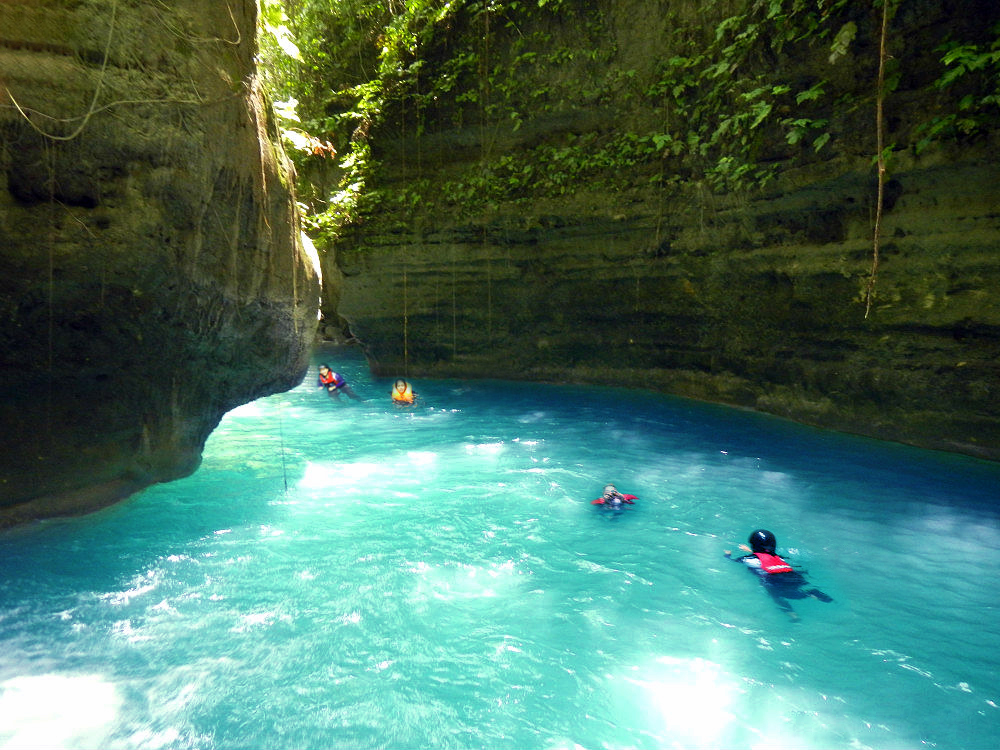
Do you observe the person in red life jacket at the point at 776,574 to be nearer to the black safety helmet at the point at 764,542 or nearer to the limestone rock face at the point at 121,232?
the black safety helmet at the point at 764,542

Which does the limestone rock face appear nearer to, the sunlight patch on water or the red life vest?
the sunlight patch on water

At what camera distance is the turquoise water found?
384cm

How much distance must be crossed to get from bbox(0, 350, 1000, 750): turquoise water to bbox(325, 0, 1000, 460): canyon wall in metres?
2.00

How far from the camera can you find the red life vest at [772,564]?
5359 mm

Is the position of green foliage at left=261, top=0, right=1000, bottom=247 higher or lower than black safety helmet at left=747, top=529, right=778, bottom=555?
higher

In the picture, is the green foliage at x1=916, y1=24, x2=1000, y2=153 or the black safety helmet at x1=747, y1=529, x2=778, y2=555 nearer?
the black safety helmet at x1=747, y1=529, x2=778, y2=555

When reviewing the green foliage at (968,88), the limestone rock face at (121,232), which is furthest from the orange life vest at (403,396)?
the green foliage at (968,88)

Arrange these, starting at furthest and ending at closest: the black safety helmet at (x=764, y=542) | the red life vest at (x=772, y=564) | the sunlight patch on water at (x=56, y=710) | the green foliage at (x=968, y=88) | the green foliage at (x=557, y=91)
Answer: 1. the green foliage at (x=557, y=91)
2. the green foliage at (x=968, y=88)
3. the black safety helmet at (x=764, y=542)
4. the red life vest at (x=772, y=564)
5. the sunlight patch on water at (x=56, y=710)

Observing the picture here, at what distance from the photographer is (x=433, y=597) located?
5.30 metres

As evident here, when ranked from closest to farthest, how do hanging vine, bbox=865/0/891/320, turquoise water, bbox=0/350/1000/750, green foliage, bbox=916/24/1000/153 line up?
turquoise water, bbox=0/350/1000/750, green foliage, bbox=916/24/1000/153, hanging vine, bbox=865/0/891/320

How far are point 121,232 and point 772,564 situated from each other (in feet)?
23.7

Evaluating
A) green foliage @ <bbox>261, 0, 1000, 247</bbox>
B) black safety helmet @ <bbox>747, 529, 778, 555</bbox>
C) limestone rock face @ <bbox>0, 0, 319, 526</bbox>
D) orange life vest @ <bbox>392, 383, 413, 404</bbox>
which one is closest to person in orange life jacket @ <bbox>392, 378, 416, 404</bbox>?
orange life vest @ <bbox>392, 383, 413, 404</bbox>

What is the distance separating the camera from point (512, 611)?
5102mm

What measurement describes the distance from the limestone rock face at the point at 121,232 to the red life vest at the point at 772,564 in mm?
6692
